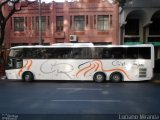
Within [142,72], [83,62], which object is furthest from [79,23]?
[142,72]

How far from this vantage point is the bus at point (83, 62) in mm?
17500

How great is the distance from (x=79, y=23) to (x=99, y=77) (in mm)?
12256

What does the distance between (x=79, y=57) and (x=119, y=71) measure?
3.18m

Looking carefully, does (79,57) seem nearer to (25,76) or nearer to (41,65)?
(41,65)

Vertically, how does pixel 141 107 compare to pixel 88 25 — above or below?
below

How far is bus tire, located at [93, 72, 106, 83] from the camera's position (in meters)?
17.8

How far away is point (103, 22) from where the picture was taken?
2827 cm

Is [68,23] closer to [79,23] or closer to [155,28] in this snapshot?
[79,23]

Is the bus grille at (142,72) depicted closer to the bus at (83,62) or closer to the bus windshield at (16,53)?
the bus at (83,62)

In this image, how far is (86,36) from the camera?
28.4 meters

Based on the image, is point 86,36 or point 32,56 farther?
point 86,36

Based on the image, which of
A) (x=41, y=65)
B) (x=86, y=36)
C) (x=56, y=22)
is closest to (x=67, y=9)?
(x=56, y=22)

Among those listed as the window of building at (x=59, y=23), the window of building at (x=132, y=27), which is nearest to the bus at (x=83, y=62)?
the window of building at (x=132, y=27)

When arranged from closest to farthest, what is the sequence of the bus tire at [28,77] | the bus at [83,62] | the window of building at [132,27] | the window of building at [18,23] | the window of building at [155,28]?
the bus at [83,62] → the bus tire at [28,77] → the window of building at [155,28] → the window of building at [132,27] → the window of building at [18,23]
